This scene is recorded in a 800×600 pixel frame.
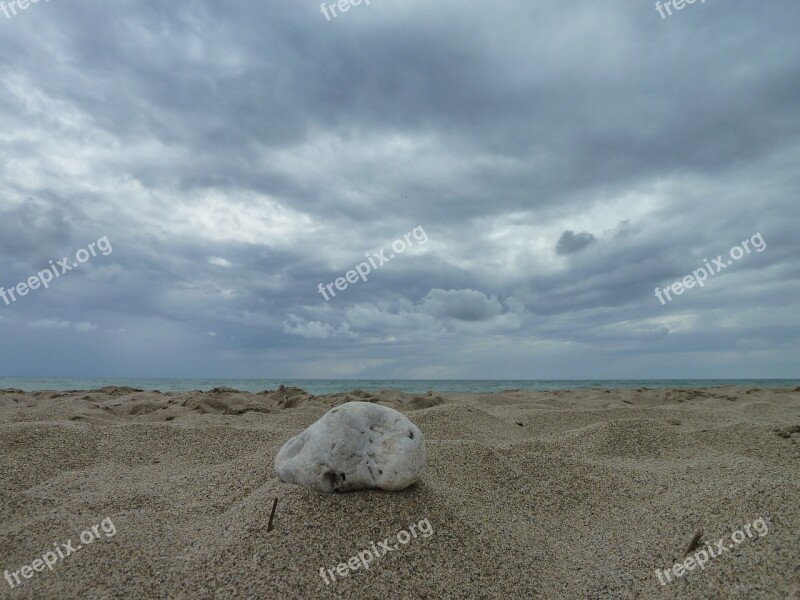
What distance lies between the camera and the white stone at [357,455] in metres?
3.00

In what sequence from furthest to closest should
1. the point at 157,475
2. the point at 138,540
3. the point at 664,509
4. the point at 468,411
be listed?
the point at 468,411
the point at 157,475
the point at 664,509
the point at 138,540

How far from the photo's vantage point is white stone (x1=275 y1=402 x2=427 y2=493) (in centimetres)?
300

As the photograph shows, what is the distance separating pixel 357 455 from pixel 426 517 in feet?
1.89

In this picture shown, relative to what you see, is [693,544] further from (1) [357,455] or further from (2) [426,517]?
(1) [357,455]

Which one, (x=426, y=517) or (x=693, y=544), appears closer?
(x=693, y=544)

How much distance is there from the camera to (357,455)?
3.03 meters

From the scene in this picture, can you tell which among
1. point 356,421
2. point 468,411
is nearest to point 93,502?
point 356,421

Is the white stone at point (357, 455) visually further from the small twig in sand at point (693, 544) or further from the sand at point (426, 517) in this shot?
the small twig in sand at point (693, 544)

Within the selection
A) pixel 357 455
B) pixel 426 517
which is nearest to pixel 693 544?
pixel 426 517

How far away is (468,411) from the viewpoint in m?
6.81

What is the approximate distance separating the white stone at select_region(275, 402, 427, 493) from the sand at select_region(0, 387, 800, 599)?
0.34 ft

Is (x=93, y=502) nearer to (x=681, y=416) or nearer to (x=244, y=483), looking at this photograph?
(x=244, y=483)

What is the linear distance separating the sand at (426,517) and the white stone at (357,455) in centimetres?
10

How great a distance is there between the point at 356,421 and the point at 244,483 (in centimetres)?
122
